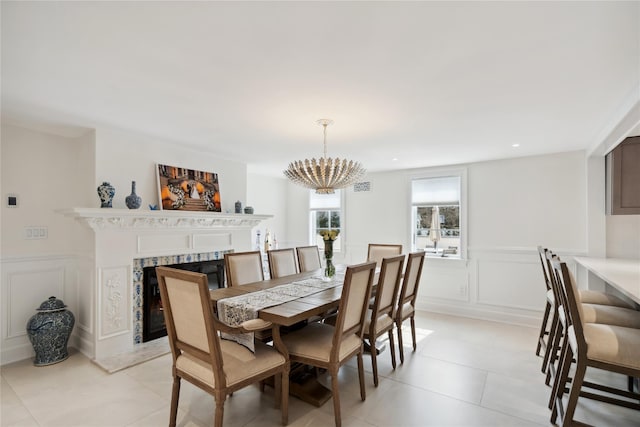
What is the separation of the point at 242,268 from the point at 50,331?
1.90 metres

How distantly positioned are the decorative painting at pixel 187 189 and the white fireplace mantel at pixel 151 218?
188 millimetres

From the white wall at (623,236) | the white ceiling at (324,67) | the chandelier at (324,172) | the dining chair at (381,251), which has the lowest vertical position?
the dining chair at (381,251)

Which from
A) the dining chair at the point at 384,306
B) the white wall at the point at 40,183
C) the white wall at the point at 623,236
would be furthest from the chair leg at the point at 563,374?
the white wall at the point at 40,183

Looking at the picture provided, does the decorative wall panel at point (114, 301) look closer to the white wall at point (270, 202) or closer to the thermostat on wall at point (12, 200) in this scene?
the thermostat on wall at point (12, 200)

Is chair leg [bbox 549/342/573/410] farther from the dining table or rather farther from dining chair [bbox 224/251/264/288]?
dining chair [bbox 224/251/264/288]

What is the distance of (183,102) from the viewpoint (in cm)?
Result: 252

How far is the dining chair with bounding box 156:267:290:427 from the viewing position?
68.6 inches

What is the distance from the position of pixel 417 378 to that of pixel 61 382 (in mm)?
3106

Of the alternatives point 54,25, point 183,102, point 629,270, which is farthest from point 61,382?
point 629,270

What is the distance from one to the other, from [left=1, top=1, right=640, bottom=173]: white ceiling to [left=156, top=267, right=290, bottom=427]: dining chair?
1.29 meters

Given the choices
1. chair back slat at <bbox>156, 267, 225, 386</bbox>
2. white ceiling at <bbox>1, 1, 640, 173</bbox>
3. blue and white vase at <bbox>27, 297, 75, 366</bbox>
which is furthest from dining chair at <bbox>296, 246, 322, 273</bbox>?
blue and white vase at <bbox>27, 297, 75, 366</bbox>

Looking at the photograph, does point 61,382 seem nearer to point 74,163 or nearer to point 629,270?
point 74,163

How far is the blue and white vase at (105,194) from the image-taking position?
3168 mm

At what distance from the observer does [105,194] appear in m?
3.17
